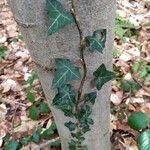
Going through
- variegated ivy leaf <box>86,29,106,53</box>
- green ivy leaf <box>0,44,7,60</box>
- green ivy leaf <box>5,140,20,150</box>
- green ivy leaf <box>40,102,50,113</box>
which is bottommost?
green ivy leaf <box>0,44,7,60</box>

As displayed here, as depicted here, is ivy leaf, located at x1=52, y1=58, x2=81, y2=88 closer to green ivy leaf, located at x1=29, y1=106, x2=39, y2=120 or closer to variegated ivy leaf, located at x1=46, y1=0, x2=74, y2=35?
variegated ivy leaf, located at x1=46, y1=0, x2=74, y2=35

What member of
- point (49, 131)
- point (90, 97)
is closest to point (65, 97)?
point (90, 97)

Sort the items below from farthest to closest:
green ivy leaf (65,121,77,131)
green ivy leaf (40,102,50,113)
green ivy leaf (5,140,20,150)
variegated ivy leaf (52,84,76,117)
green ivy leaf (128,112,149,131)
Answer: green ivy leaf (40,102,50,113)
green ivy leaf (5,140,20,150)
green ivy leaf (128,112,149,131)
green ivy leaf (65,121,77,131)
variegated ivy leaf (52,84,76,117)

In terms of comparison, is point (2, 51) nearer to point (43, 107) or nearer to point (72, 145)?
point (43, 107)

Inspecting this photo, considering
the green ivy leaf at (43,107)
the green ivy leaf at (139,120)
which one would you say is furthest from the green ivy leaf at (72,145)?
the green ivy leaf at (43,107)

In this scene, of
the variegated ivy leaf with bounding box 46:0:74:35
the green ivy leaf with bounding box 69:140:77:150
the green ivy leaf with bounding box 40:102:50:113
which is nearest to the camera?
the variegated ivy leaf with bounding box 46:0:74:35

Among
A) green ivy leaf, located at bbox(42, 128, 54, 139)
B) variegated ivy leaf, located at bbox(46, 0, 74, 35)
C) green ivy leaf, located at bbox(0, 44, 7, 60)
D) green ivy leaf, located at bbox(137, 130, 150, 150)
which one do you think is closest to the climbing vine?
variegated ivy leaf, located at bbox(46, 0, 74, 35)
